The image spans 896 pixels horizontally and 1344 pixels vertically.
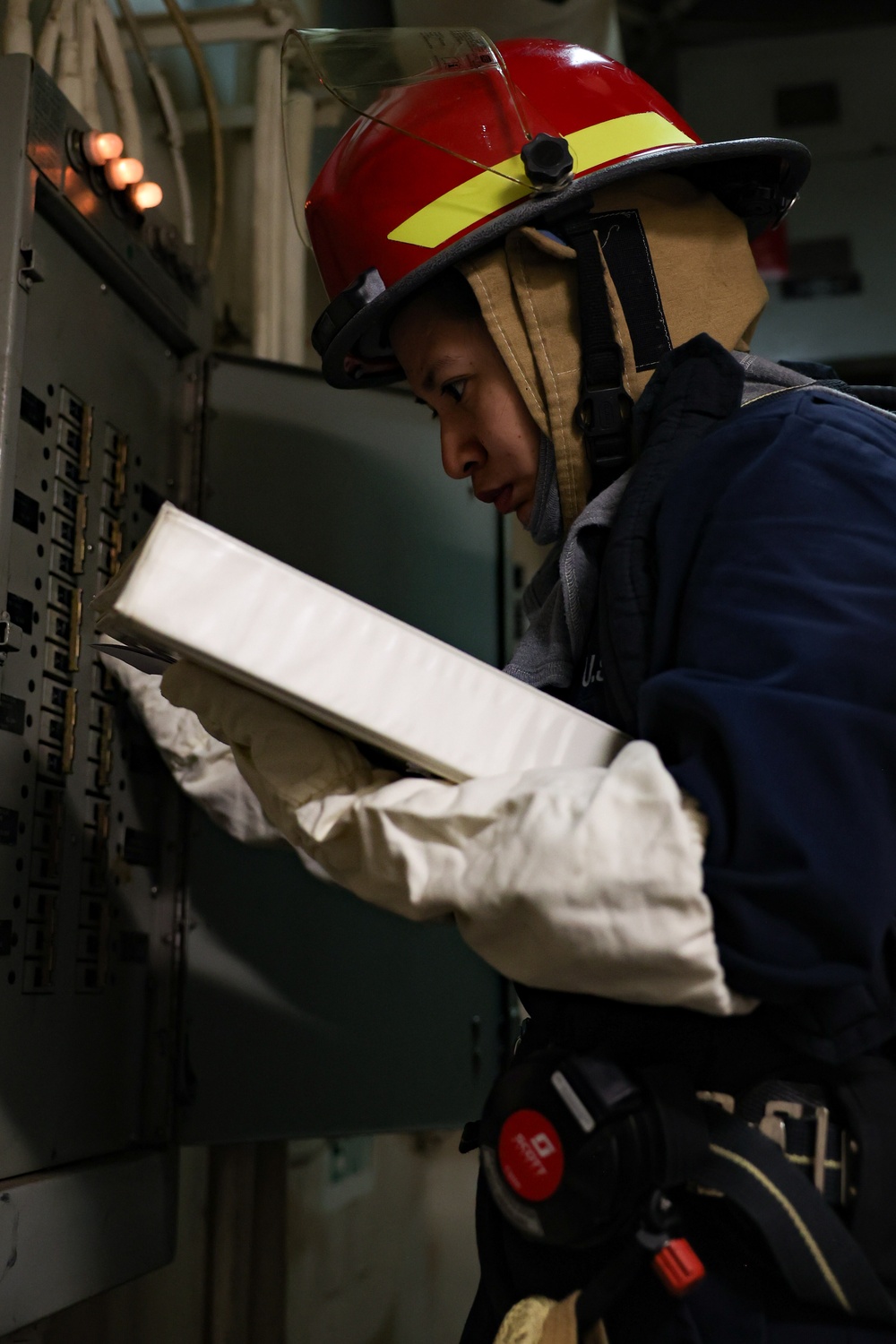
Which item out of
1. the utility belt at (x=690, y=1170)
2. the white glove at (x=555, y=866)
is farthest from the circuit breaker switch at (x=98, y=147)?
the utility belt at (x=690, y=1170)

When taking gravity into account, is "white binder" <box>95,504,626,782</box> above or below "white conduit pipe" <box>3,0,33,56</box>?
below

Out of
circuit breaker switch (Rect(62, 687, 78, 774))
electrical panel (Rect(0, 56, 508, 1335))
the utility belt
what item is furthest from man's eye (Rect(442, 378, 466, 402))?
the utility belt

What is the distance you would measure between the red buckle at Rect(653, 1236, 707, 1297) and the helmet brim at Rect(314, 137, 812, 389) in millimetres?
997

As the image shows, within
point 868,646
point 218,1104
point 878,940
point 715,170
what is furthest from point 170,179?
point 878,940

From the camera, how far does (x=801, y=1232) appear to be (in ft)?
2.60

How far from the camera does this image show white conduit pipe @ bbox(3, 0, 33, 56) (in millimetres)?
1612

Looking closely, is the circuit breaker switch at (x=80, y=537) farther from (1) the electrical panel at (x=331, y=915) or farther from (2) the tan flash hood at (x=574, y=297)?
(2) the tan flash hood at (x=574, y=297)

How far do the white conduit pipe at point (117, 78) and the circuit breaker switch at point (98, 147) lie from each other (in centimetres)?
31

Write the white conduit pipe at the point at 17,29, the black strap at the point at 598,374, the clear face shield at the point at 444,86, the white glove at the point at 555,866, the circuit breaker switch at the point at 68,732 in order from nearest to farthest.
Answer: the white glove at the point at 555,866
the black strap at the point at 598,374
the clear face shield at the point at 444,86
the circuit breaker switch at the point at 68,732
the white conduit pipe at the point at 17,29

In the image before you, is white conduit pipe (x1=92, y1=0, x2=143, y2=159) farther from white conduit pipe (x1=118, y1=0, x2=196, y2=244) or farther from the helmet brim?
the helmet brim

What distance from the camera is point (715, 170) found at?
132cm

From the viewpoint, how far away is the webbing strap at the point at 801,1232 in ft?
2.58

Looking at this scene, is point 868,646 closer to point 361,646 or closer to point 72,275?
point 361,646

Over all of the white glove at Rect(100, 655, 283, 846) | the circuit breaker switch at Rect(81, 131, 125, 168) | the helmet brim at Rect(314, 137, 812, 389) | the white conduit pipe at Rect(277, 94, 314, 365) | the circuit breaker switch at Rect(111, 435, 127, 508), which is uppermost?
the white conduit pipe at Rect(277, 94, 314, 365)
